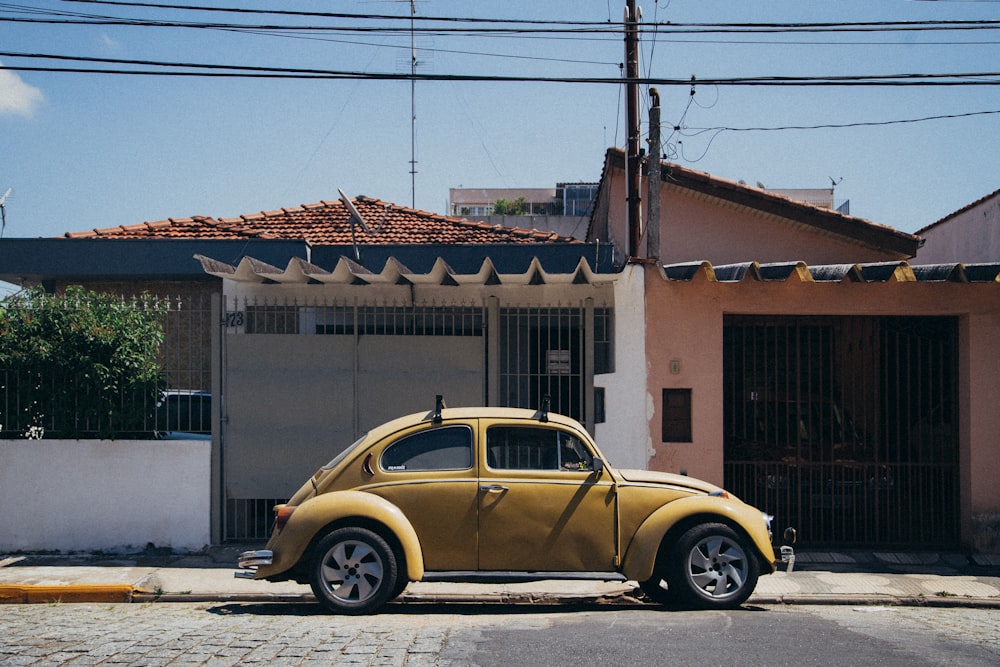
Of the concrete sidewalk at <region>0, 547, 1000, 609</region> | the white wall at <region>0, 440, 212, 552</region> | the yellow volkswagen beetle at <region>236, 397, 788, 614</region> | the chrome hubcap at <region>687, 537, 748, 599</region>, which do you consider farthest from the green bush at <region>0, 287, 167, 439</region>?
the chrome hubcap at <region>687, 537, 748, 599</region>

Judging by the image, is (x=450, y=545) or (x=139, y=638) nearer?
(x=139, y=638)

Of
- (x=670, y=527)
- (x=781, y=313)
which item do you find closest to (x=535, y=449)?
(x=670, y=527)

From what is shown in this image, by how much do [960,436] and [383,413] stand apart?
21.0 feet

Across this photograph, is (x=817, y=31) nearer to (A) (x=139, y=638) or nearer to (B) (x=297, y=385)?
(B) (x=297, y=385)

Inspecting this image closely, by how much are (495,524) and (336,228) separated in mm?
10638

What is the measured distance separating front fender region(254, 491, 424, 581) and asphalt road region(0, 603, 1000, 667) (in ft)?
1.33

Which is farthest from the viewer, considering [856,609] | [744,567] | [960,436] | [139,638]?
[960,436]

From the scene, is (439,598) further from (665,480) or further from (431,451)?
(665,480)

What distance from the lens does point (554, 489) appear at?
23.2 ft

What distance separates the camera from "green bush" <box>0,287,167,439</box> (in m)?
9.40

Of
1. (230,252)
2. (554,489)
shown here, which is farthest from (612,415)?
(230,252)

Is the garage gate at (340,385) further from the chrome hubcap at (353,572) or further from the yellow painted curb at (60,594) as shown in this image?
the chrome hubcap at (353,572)

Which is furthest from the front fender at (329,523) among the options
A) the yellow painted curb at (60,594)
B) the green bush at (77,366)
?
the green bush at (77,366)

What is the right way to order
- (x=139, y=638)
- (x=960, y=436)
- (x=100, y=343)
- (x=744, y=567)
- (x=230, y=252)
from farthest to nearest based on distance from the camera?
(x=230, y=252) < (x=960, y=436) < (x=100, y=343) < (x=744, y=567) < (x=139, y=638)
